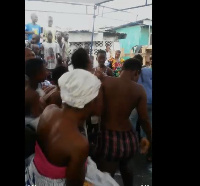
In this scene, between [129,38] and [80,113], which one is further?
[129,38]

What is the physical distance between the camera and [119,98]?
1673 millimetres

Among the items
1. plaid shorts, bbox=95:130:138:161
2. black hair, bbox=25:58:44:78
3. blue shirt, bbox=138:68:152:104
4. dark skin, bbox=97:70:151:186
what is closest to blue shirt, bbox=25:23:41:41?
black hair, bbox=25:58:44:78

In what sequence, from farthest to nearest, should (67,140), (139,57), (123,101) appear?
(123,101) → (139,57) → (67,140)

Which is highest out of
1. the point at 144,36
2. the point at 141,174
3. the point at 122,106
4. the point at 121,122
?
the point at 144,36

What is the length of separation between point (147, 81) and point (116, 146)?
0.48 metres

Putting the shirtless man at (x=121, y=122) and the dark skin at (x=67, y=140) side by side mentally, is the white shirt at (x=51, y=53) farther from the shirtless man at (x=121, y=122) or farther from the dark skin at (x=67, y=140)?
the dark skin at (x=67, y=140)

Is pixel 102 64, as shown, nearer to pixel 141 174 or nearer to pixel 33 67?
pixel 33 67

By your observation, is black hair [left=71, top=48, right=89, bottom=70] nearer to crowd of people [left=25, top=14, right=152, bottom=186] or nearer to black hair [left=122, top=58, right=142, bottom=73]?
crowd of people [left=25, top=14, right=152, bottom=186]

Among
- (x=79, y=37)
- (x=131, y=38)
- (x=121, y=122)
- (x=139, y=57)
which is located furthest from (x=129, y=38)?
(x=121, y=122)

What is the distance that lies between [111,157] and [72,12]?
0.91 metres

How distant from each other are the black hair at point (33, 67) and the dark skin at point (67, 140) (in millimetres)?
302
